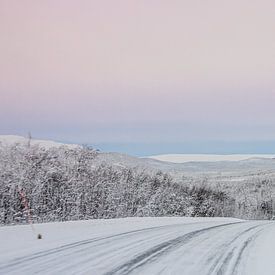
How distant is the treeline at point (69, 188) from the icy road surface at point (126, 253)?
4.12 m

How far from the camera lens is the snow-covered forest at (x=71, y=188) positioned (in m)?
20.4

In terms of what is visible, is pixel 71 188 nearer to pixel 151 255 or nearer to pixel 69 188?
pixel 69 188

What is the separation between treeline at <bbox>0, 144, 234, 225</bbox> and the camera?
2027 centimetres

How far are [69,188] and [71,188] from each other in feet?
0.54

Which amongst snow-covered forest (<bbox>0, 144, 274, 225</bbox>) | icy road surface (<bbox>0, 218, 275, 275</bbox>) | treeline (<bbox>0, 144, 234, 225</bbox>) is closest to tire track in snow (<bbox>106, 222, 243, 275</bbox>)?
Answer: icy road surface (<bbox>0, 218, 275, 275</bbox>)

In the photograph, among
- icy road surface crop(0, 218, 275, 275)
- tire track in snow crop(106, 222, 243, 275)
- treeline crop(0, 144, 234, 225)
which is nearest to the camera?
tire track in snow crop(106, 222, 243, 275)

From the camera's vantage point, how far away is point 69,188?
24609mm

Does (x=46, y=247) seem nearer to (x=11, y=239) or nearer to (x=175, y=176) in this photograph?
(x=11, y=239)

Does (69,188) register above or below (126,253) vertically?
above

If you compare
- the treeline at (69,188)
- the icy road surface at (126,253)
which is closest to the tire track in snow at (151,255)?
the icy road surface at (126,253)

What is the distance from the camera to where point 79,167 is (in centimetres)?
2641

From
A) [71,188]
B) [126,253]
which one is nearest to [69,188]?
[71,188]

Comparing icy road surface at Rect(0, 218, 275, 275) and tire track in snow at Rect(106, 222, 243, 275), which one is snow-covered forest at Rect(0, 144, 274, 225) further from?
tire track in snow at Rect(106, 222, 243, 275)

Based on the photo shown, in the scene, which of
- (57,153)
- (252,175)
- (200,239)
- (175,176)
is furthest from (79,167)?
(252,175)
